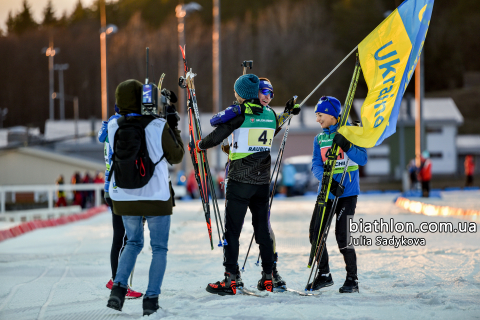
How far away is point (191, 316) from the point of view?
4.25m

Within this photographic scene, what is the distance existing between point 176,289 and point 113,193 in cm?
135

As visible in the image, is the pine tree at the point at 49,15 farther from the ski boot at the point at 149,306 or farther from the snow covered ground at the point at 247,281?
the ski boot at the point at 149,306

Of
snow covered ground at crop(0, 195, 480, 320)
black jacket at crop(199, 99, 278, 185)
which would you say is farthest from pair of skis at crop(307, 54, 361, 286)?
black jacket at crop(199, 99, 278, 185)

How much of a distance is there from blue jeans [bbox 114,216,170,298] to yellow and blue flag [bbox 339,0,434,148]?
5.91 feet

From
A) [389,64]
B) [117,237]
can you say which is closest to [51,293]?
[117,237]

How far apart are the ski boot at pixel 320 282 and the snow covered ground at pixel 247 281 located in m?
0.07

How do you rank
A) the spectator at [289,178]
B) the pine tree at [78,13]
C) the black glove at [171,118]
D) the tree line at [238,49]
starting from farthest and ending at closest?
the pine tree at [78,13] < the tree line at [238,49] < the spectator at [289,178] < the black glove at [171,118]

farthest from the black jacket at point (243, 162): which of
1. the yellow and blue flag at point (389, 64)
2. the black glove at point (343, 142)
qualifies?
the yellow and blue flag at point (389, 64)

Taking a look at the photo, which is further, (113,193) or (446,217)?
(446,217)

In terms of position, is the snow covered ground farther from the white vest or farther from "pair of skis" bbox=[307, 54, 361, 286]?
the white vest

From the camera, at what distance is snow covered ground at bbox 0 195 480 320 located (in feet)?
14.5

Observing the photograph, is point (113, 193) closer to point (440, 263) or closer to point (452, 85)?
point (440, 263)

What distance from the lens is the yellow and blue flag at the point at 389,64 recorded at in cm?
505

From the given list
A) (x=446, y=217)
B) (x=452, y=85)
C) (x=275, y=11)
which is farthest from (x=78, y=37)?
(x=446, y=217)
